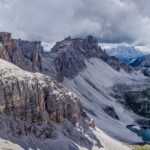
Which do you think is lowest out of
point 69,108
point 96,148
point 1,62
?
point 96,148

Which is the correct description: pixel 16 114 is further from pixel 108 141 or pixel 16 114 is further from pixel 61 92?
pixel 108 141

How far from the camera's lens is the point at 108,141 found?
19425 cm

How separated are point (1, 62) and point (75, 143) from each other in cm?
4190

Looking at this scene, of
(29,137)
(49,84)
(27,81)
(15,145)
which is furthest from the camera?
(49,84)

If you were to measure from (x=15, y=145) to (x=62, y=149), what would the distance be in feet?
66.0

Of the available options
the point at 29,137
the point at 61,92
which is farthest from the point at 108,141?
the point at 29,137

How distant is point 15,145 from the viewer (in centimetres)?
15325

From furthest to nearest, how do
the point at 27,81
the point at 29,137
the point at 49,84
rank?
the point at 49,84
the point at 27,81
the point at 29,137

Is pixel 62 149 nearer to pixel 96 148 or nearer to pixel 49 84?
pixel 96 148

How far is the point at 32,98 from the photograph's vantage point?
570ft

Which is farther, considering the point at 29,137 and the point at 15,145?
the point at 29,137

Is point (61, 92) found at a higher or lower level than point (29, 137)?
higher

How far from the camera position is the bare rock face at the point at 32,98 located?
16750 centimetres

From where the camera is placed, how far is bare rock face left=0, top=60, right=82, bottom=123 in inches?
6594
